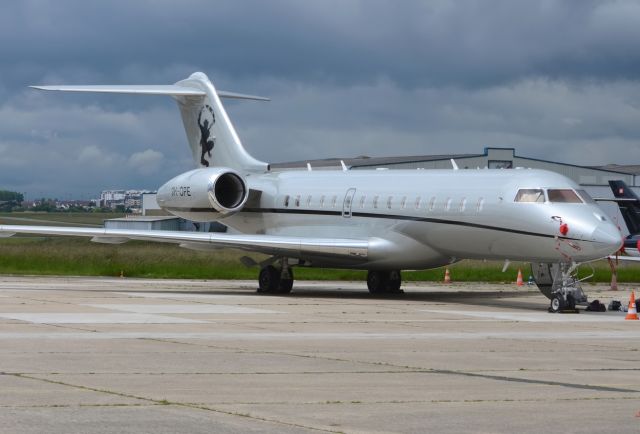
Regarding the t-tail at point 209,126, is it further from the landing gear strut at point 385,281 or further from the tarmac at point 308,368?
the tarmac at point 308,368

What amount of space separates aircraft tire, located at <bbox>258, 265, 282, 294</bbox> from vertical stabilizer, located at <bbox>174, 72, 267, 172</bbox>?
4.41 m

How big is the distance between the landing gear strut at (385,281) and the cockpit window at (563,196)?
23.3ft

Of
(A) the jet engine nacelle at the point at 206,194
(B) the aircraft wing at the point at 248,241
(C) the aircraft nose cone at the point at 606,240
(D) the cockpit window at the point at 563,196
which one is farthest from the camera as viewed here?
(A) the jet engine nacelle at the point at 206,194

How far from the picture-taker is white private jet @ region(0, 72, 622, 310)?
81.7 feet

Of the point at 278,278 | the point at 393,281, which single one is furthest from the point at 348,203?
the point at 393,281

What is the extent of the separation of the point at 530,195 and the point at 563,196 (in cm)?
69

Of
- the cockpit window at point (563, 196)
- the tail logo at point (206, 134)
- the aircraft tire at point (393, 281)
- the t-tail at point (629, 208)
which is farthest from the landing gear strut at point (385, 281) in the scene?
the t-tail at point (629, 208)

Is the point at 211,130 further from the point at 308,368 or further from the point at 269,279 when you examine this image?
the point at 308,368

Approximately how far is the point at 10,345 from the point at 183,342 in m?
2.40

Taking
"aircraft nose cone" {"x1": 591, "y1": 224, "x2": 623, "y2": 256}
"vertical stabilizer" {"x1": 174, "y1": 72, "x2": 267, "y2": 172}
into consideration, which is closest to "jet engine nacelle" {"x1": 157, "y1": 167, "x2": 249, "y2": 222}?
"vertical stabilizer" {"x1": 174, "y1": 72, "x2": 267, "y2": 172}

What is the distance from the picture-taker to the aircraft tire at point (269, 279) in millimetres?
30750

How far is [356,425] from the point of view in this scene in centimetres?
977

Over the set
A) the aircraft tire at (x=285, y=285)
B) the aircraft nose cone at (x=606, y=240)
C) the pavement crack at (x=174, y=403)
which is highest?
the aircraft nose cone at (x=606, y=240)

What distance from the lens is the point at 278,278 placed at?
101 ft
